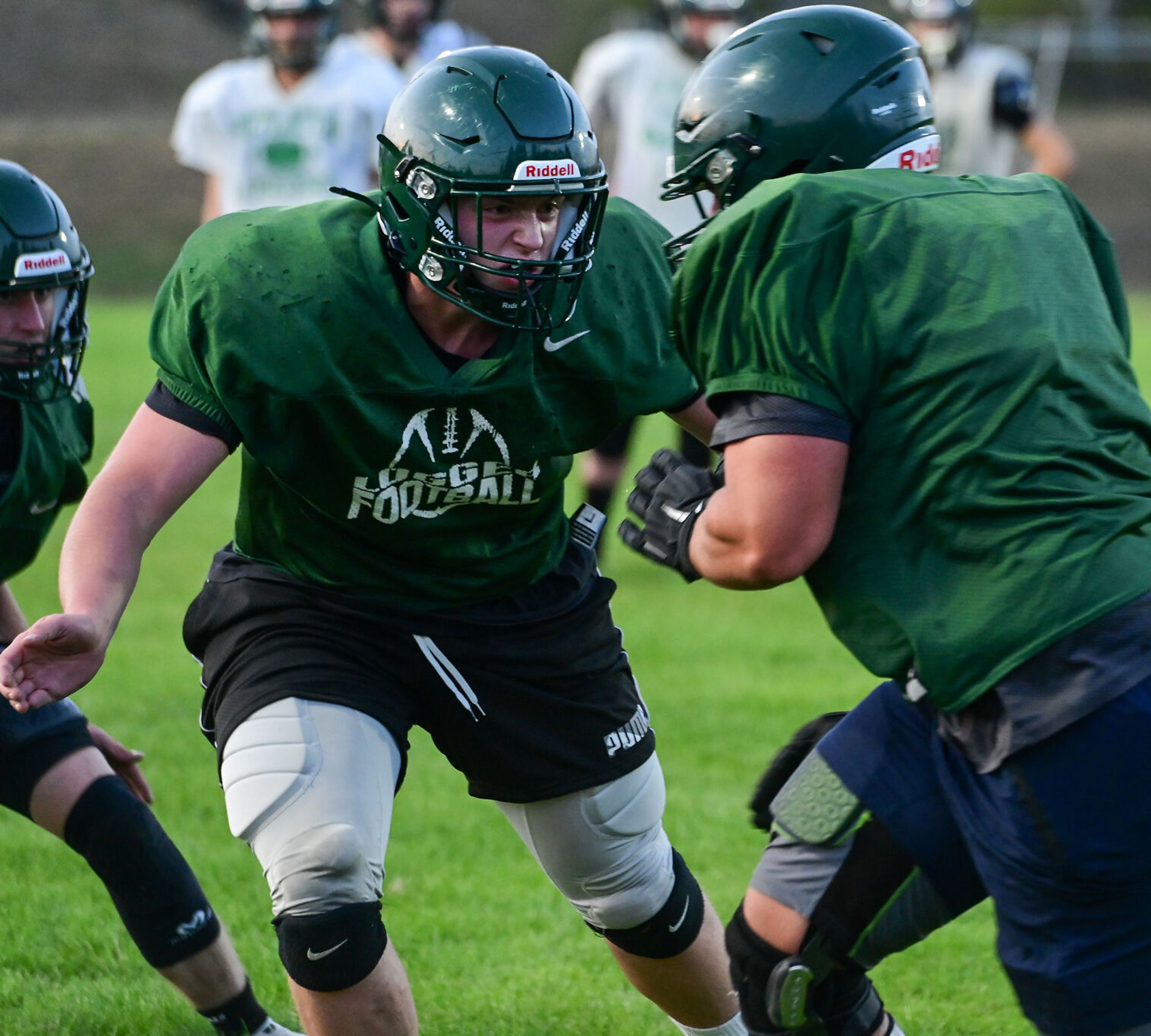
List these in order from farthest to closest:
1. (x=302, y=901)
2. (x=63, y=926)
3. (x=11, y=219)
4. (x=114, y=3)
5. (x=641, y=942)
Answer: (x=114, y=3), (x=63, y=926), (x=11, y=219), (x=641, y=942), (x=302, y=901)

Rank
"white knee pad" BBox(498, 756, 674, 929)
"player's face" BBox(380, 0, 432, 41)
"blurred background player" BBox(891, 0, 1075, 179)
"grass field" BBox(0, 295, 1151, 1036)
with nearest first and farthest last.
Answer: "white knee pad" BBox(498, 756, 674, 929) → "grass field" BBox(0, 295, 1151, 1036) → "blurred background player" BBox(891, 0, 1075, 179) → "player's face" BBox(380, 0, 432, 41)

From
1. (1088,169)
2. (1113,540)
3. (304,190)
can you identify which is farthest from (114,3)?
(1113,540)

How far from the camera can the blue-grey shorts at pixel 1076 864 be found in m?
2.37

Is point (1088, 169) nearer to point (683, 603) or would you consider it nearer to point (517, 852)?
point (683, 603)

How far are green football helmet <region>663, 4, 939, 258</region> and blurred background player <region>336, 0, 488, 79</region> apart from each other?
6.30 metres

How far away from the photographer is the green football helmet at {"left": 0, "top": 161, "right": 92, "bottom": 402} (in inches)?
134

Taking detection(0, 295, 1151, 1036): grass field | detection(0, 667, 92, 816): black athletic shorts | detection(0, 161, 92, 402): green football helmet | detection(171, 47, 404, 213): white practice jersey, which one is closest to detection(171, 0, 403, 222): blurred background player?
detection(171, 47, 404, 213): white practice jersey

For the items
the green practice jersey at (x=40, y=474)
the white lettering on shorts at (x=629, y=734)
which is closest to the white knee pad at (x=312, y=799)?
the white lettering on shorts at (x=629, y=734)

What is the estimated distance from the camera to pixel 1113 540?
2.43 m

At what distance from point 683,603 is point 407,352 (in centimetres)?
462

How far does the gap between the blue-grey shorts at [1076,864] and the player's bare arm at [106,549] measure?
137cm

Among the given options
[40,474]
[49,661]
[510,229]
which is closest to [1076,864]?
[510,229]

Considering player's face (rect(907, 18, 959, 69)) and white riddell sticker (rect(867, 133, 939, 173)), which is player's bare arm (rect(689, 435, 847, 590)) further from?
player's face (rect(907, 18, 959, 69))

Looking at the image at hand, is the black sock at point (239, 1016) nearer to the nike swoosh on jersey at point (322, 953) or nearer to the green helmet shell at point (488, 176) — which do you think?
the nike swoosh on jersey at point (322, 953)
